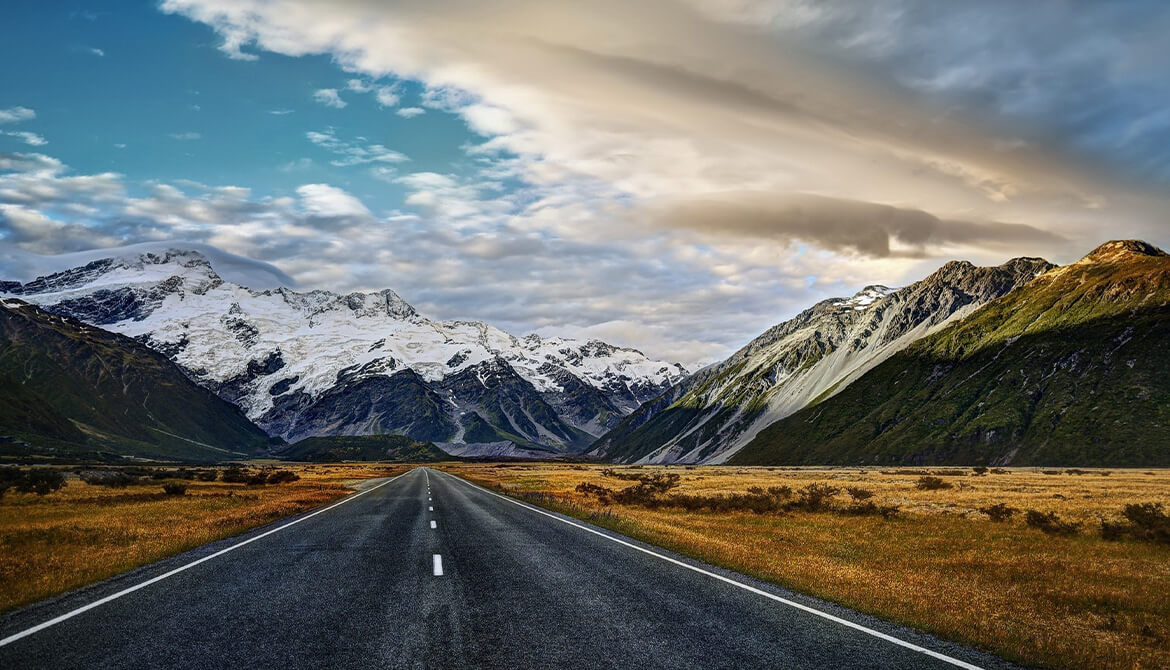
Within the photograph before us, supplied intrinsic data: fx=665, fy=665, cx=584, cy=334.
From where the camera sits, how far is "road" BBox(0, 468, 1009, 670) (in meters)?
8.91

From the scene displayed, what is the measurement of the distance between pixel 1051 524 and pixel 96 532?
124ft

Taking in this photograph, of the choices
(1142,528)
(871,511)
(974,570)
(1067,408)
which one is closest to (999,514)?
(871,511)

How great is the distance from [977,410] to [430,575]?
206m

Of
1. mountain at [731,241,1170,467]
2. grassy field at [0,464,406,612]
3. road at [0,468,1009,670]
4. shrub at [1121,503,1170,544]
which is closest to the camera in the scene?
road at [0,468,1009,670]

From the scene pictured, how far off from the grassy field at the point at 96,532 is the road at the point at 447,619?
4.22 ft

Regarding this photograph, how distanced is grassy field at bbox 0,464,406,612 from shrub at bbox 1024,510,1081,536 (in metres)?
31.9

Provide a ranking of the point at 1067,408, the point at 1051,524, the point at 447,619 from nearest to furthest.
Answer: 1. the point at 447,619
2. the point at 1051,524
3. the point at 1067,408

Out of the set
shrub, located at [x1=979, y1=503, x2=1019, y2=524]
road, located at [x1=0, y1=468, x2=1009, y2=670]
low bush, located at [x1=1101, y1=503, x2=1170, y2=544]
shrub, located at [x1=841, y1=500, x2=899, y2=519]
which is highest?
road, located at [x1=0, y1=468, x2=1009, y2=670]

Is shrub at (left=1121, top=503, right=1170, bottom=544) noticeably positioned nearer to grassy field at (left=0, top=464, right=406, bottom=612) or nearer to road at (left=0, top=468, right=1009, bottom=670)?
road at (left=0, top=468, right=1009, bottom=670)

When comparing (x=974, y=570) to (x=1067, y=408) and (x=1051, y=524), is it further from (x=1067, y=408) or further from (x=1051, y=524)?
(x=1067, y=408)

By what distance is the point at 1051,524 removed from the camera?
28656 mm

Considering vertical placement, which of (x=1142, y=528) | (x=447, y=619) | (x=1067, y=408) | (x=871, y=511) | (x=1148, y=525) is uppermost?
(x=1067, y=408)

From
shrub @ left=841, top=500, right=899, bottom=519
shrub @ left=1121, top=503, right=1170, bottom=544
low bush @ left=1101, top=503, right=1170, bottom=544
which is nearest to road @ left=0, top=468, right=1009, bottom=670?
low bush @ left=1101, top=503, right=1170, bottom=544

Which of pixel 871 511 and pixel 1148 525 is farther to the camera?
pixel 871 511
